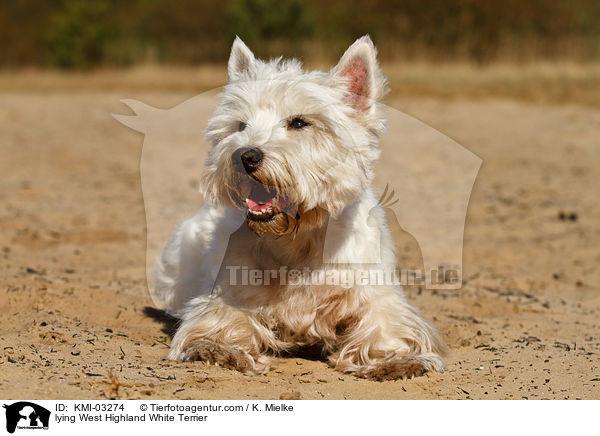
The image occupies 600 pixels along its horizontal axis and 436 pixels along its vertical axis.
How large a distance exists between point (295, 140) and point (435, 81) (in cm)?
1680

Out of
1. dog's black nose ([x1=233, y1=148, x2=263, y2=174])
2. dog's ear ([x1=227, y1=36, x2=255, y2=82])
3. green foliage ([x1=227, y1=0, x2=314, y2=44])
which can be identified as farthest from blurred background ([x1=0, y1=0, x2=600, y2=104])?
dog's black nose ([x1=233, y1=148, x2=263, y2=174])

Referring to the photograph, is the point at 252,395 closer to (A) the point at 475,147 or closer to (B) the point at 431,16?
(A) the point at 475,147

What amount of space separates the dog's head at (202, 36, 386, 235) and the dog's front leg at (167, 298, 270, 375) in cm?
65

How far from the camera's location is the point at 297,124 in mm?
4043

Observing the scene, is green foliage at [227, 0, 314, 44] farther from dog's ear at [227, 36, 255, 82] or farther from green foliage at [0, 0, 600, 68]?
dog's ear at [227, 36, 255, 82]

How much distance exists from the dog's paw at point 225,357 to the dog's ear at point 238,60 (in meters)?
1.57

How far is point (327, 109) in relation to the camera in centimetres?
405

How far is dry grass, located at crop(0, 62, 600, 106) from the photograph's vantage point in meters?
17.7

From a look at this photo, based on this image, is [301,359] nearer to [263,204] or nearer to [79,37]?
[263,204]
